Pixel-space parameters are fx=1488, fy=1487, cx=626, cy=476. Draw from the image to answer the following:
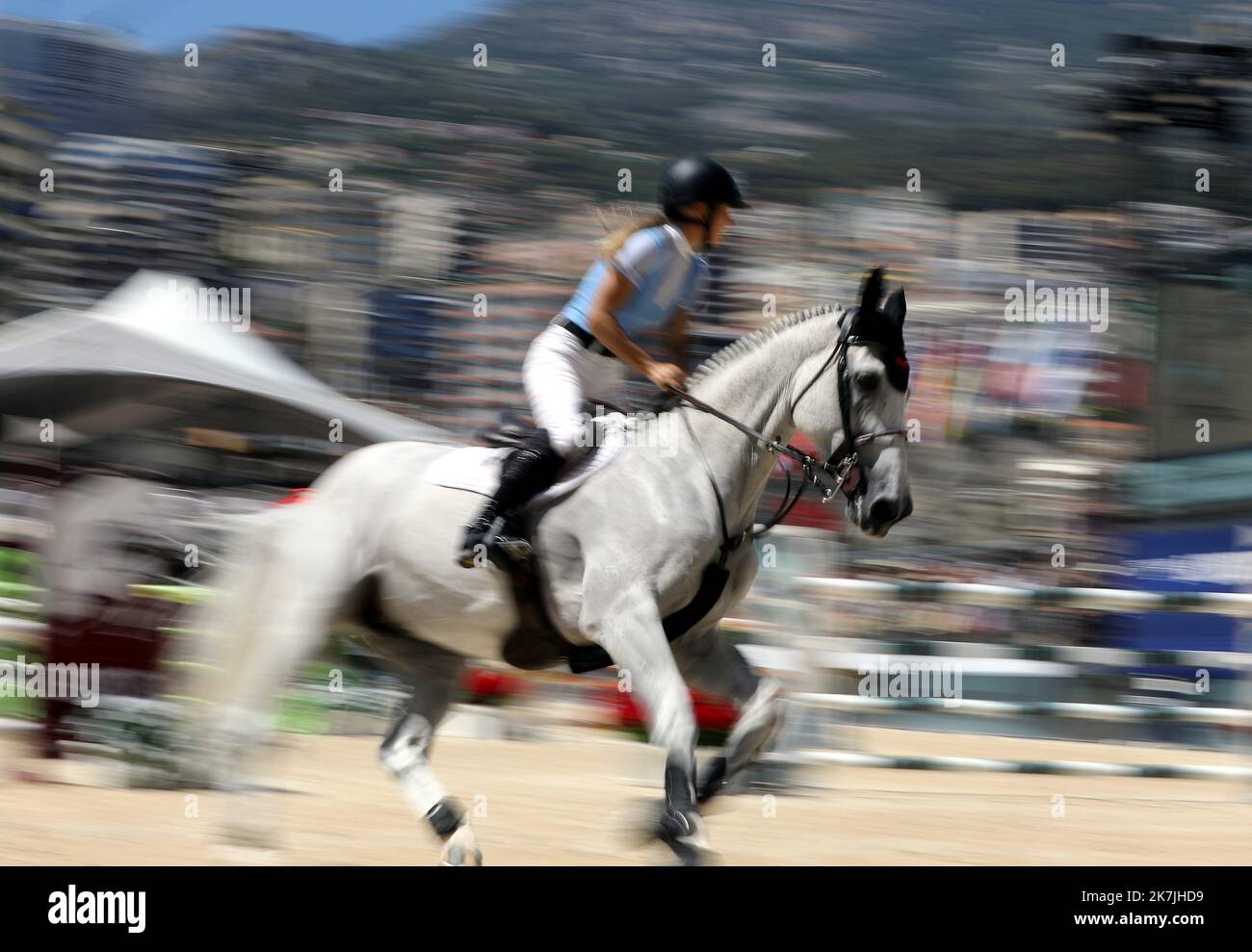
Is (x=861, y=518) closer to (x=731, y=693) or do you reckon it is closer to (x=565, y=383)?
(x=731, y=693)

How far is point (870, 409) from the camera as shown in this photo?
14.2 ft

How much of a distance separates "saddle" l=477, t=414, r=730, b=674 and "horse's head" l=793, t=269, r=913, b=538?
18.5 inches

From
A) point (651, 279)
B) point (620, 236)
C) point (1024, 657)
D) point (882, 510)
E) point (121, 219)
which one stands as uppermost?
point (121, 219)

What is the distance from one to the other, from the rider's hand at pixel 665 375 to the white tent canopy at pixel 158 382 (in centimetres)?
590

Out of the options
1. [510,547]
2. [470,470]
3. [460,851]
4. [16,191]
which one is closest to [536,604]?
[510,547]

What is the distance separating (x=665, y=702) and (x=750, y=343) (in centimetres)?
122

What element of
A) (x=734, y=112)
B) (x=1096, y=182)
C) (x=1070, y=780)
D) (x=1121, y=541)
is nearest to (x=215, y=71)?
→ (x=734, y=112)

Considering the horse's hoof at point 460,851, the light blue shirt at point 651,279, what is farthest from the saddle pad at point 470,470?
the horse's hoof at point 460,851

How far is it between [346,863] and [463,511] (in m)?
1.19

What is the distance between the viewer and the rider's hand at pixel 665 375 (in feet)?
14.7

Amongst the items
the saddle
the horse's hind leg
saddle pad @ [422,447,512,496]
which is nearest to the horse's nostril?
the saddle

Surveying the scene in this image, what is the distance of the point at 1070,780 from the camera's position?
26.0 feet

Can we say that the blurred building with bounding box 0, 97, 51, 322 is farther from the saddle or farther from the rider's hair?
the rider's hair
